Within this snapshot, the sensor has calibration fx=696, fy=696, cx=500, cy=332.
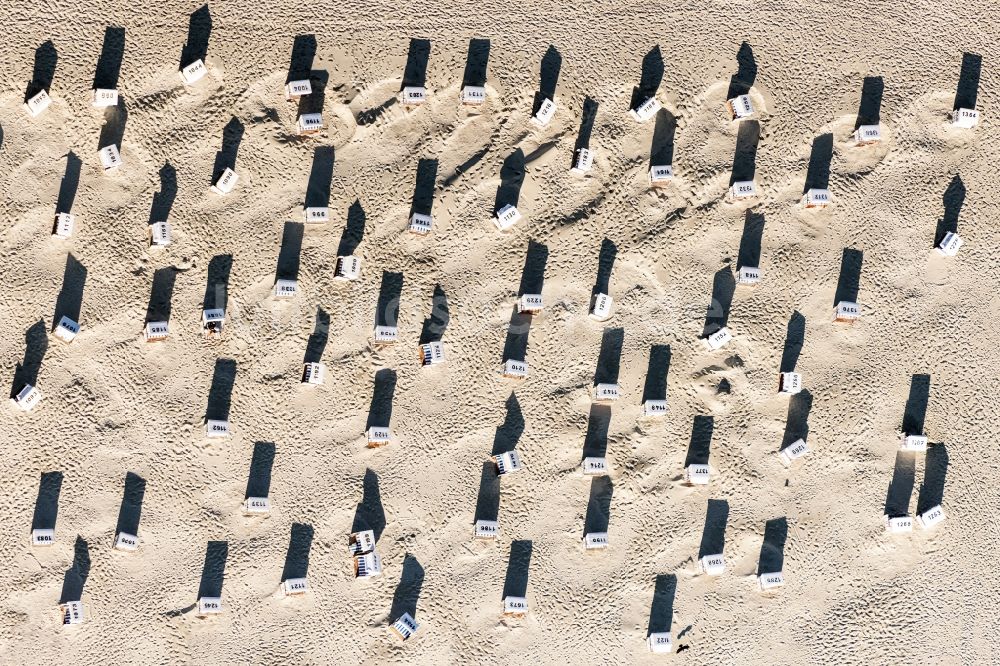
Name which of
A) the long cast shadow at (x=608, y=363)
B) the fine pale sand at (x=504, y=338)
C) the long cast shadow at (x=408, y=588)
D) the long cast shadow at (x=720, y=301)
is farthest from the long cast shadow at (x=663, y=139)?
the long cast shadow at (x=408, y=588)

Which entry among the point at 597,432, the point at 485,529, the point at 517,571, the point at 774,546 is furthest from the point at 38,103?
the point at 774,546

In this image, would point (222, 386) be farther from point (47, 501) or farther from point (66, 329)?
point (47, 501)

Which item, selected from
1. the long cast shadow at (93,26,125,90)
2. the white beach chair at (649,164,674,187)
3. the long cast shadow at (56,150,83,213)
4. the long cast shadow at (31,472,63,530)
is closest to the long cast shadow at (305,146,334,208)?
the long cast shadow at (93,26,125,90)

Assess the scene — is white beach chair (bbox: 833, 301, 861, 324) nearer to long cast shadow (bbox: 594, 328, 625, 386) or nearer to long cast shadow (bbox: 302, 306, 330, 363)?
long cast shadow (bbox: 594, 328, 625, 386)

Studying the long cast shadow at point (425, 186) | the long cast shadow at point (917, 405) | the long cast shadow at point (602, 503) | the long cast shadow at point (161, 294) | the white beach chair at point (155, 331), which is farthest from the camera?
the long cast shadow at point (917, 405)

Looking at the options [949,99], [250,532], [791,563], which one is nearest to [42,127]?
[250,532]

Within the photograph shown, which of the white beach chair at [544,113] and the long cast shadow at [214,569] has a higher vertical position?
the white beach chair at [544,113]

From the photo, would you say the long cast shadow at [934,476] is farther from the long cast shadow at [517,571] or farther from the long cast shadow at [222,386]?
the long cast shadow at [222,386]
